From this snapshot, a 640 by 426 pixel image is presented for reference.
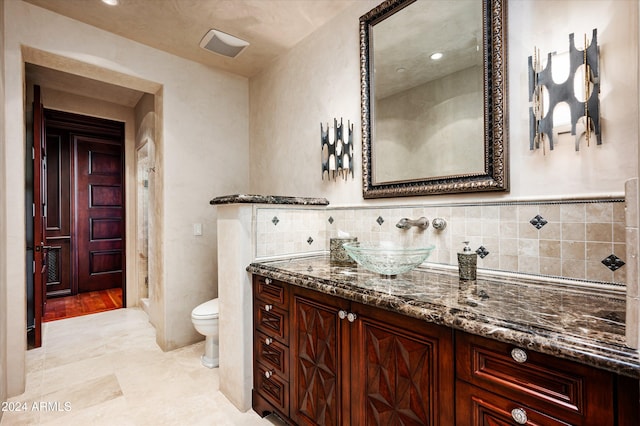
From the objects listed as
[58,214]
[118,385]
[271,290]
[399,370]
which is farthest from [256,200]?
[58,214]

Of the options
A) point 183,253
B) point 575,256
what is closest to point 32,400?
point 183,253

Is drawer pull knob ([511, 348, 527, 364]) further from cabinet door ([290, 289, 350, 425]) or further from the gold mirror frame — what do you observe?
the gold mirror frame

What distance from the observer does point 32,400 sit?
80.9 inches

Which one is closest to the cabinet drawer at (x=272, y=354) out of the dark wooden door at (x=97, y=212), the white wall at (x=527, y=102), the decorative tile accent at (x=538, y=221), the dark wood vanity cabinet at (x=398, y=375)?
the dark wood vanity cabinet at (x=398, y=375)

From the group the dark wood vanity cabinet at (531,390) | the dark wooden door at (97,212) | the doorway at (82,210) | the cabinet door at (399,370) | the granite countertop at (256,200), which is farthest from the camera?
the dark wooden door at (97,212)

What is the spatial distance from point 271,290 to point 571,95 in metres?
1.70

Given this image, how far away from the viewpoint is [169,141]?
284 cm

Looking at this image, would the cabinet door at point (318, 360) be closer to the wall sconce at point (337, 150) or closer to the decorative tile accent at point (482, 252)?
the decorative tile accent at point (482, 252)

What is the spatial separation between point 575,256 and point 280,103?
252cm

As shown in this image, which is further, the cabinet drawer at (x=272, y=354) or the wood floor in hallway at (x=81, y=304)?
the wood floor in hallway at (x=81, y=304)

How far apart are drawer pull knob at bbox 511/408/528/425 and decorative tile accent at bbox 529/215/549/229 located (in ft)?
2.76

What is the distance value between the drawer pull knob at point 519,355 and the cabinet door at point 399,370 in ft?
0.58

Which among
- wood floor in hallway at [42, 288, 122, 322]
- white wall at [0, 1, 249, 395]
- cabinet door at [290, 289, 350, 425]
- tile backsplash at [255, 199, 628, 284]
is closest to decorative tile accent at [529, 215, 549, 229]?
tile backsplash at [255, 199, 628, 284]

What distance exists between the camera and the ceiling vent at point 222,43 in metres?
2.55
